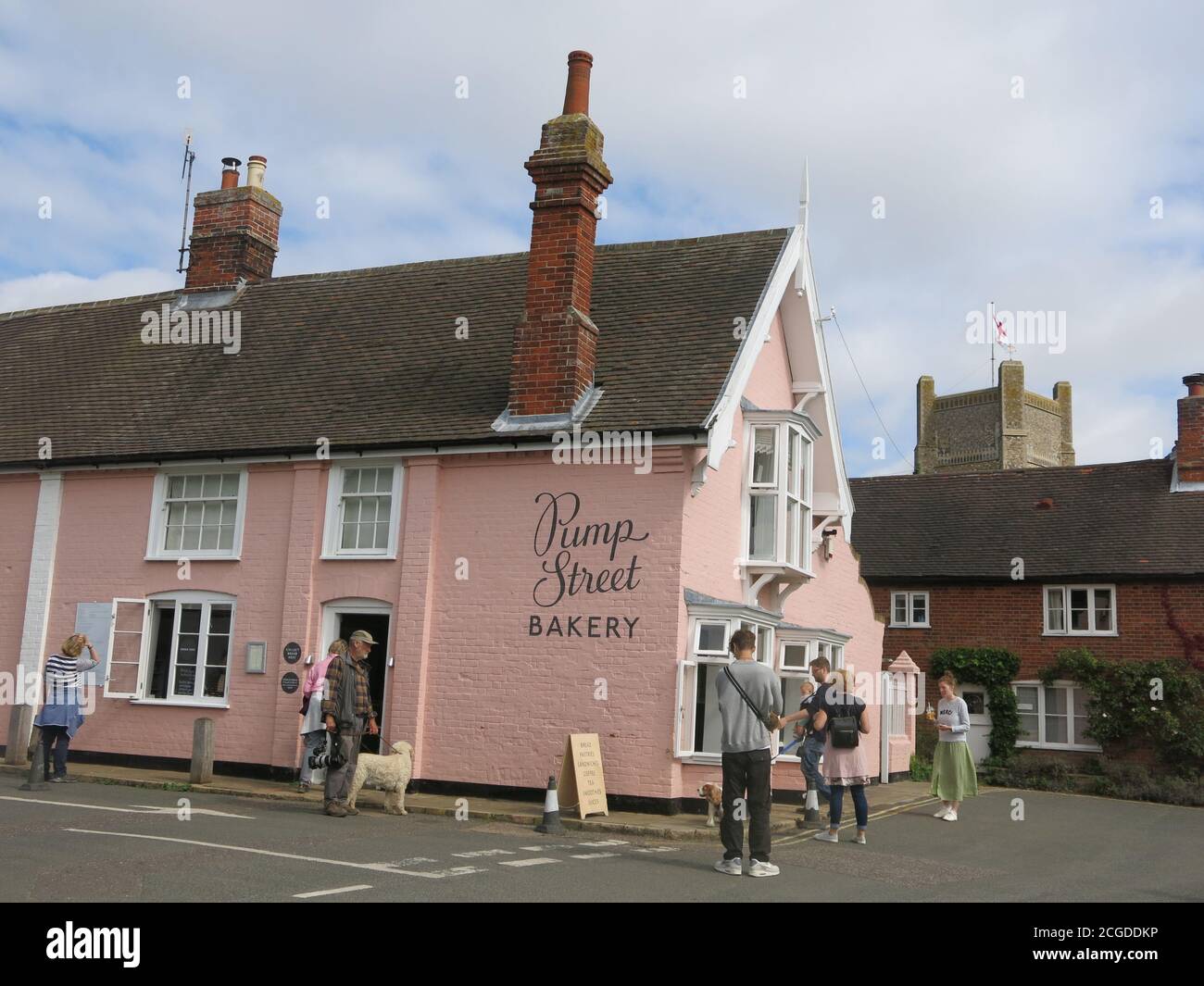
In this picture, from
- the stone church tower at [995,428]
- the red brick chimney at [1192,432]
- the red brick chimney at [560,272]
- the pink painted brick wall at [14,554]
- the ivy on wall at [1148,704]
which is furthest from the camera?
the stone church tower at [995,428]

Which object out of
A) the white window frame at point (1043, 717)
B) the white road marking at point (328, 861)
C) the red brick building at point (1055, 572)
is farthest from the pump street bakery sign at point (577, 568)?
the white window frame at point (1043, 717)

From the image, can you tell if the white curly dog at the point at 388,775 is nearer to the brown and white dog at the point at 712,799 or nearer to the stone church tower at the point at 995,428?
the brown and white dog at the point at 712,799

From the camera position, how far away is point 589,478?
49.6 ft

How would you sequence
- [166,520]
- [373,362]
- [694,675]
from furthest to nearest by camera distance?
[373,362], [166,520], [694,675]

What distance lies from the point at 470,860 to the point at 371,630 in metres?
6.76

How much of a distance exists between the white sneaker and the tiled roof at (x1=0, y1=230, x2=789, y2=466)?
5908 millimetres

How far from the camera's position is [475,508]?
51.6ft

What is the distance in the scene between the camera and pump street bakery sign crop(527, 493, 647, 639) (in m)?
14.7

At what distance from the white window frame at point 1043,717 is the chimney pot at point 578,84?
18188 mm

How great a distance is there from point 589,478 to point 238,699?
236 inches

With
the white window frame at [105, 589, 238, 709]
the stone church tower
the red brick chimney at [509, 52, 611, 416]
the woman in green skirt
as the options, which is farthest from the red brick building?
the stone church tower

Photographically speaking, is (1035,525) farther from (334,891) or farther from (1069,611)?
(334,891)

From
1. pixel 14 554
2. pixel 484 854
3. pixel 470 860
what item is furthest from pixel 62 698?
pixel 470 860

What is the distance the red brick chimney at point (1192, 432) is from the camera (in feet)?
94.2
